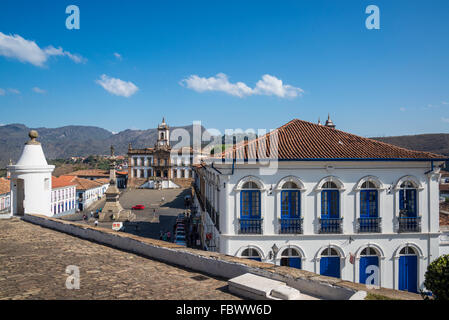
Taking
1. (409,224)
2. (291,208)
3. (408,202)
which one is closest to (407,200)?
(408,202)

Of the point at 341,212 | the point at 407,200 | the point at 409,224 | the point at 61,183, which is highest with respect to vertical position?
the point at 407,200

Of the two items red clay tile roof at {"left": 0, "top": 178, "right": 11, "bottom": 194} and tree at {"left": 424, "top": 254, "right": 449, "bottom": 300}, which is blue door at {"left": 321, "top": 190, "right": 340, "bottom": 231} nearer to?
tree at {"left": 424, "top": 254, "right": 449, "bottom": 300}

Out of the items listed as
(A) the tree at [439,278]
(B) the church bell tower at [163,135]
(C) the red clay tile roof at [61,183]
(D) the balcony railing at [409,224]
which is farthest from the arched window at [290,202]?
(B) the church bell tower at [163,135]

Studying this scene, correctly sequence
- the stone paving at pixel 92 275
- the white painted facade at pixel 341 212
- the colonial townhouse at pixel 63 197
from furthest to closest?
the colonial townhouse at pixel 63 197 → the white painted facade at pixel 341 212 → the stone paving at pixel 92 275

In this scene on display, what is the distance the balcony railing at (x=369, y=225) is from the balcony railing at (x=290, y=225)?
2262 millimetres

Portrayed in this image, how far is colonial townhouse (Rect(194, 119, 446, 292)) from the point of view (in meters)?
11.1

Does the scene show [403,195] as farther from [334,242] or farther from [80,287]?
[80,287]

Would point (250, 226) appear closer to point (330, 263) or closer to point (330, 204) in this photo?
point (330, 204)

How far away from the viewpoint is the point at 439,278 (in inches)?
290

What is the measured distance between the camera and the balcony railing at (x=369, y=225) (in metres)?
11.5

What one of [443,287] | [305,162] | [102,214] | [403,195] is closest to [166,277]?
[443,287]

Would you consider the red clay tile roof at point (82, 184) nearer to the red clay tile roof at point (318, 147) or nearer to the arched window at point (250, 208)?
the red clay tile roof at point (318, 147)

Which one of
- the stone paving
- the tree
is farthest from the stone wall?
the tree

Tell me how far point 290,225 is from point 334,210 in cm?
178
